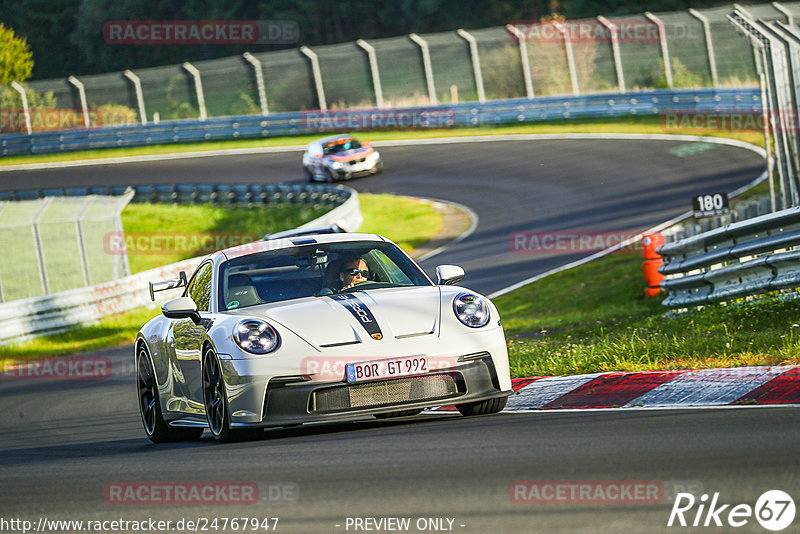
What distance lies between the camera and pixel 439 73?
46.0 m

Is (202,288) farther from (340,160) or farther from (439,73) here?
(439,73)

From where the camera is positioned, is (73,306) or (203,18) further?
(203,18)

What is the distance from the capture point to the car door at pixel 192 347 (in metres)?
7.94

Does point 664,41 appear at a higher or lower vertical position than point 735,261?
lower

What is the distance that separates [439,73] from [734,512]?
42.6 m

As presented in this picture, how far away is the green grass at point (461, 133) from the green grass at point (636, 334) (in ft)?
53.1

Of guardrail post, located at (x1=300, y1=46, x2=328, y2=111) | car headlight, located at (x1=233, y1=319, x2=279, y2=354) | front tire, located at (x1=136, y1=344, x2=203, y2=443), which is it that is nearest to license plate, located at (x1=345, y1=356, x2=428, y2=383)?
car headlight, located at (x1=233, y1=319, x2=279, y2=354)

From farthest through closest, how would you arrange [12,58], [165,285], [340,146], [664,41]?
[12,58] → [664,41] → [340,146] → [165,285]

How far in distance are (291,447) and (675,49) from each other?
36.8 metres

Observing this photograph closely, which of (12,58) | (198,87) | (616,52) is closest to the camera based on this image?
(616,52)

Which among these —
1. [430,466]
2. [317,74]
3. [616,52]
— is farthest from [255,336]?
[317,74]

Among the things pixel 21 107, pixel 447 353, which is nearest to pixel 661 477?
pixel 447 353

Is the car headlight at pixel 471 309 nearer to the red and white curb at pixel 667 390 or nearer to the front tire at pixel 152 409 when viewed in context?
the red and white curb at pixel 667 390

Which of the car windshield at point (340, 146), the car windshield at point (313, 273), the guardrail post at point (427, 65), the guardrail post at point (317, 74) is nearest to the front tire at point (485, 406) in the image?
the car windshield at point (313, 273)
